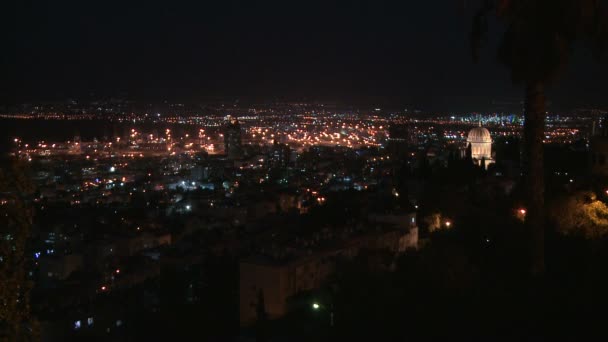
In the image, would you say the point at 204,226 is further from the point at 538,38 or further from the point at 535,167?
the point at 538,38

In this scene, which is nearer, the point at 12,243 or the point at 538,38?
the point at 12,243

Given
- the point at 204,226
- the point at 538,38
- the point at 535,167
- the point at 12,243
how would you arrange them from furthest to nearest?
1. the point at 204,226
2. the point at 535,167
3. the point at 538,38
4. the point at 12,243

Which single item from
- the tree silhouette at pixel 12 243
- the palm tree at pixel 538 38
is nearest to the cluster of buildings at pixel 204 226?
the tree silhouette at pixel 12 243

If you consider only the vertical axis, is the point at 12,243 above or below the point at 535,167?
below

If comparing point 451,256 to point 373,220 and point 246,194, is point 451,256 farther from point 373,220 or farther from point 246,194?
point 246,194

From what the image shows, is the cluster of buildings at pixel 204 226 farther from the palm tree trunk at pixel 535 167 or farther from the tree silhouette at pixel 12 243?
the palm tree trunk at pixel 535 167

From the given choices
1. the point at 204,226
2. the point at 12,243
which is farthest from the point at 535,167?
the point at 204,226

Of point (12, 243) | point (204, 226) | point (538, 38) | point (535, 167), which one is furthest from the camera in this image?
point (204, 226)

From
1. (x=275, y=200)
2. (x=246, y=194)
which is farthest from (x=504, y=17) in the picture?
(x=246, y=194)
